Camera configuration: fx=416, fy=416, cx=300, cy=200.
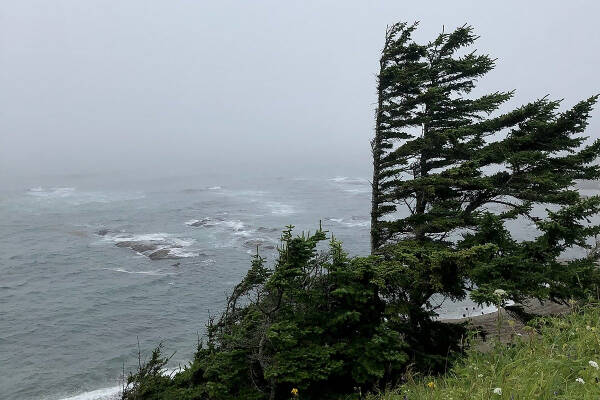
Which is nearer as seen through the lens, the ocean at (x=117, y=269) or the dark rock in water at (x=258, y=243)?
the ocean at (x=117, y=269)

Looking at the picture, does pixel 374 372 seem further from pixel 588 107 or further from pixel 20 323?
pixel 20 323

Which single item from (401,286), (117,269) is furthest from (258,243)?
(401,286)

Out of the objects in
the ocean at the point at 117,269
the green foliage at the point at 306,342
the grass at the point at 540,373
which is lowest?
the ocean at the point at 117,269

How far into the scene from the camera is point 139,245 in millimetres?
42750

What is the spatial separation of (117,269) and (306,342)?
105ft

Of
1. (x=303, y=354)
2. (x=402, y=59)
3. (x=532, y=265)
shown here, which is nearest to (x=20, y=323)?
(x=303, y=354)

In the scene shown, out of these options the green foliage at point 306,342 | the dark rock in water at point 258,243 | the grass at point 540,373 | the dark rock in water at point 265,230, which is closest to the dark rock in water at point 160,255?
the dark rock in water at point 258,243

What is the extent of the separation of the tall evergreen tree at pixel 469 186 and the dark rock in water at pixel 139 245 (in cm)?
3076

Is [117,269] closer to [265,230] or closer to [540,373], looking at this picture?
[265,230]

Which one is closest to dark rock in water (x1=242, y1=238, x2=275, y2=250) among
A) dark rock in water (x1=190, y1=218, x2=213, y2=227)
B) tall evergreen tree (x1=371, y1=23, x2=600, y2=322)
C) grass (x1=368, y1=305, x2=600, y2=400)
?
dark rock in water (x1=190, y1=218, x2=213, y2=227)

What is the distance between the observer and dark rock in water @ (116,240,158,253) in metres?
41.9

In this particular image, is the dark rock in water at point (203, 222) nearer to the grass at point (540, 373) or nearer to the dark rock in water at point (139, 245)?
the dark rock in water at point (139, 245)

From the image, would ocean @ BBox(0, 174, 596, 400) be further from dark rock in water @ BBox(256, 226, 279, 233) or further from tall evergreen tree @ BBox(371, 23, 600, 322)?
tall evergreen tree @ BBox(371, 23, 600, 322)

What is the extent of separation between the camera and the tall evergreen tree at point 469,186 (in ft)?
32.6
